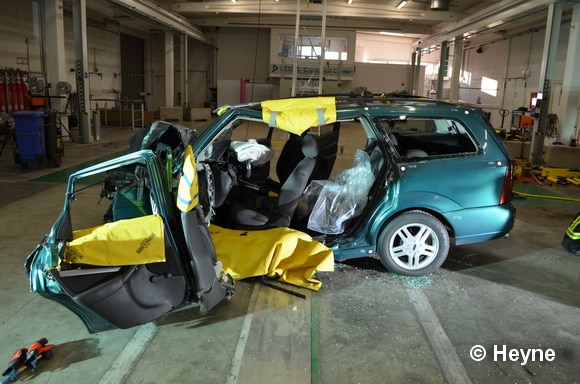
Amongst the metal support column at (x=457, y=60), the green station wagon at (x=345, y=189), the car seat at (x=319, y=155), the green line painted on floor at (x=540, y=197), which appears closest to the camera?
the green station wagon at (x=345, y=189)

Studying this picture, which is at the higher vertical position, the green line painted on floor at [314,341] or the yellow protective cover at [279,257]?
the yellow protective cover at [279,257]

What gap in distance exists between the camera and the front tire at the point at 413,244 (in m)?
3.71

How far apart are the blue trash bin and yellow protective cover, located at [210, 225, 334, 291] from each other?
240 inches

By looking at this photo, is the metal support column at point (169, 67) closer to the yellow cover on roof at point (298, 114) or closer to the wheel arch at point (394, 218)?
the yellow cover on roof at point (298, 114)

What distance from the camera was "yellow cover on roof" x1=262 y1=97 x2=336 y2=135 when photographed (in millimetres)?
3439

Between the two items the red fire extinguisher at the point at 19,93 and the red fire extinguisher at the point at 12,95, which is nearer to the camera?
the red fire extinguisher at the point at 12,95

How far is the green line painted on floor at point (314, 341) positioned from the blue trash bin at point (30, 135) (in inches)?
270

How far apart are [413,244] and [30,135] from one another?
7294 mm

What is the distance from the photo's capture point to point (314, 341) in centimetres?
284

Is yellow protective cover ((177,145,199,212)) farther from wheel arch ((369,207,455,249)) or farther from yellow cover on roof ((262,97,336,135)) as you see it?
wheel arch ((369,207,455,249))

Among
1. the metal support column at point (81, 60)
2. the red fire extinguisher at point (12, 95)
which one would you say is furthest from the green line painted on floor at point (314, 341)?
the red fire extinguisher at point (12, 95)

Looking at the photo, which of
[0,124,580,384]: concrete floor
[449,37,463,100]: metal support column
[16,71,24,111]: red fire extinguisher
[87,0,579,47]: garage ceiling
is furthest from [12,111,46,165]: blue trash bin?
[449,37,463,100]: metal support column

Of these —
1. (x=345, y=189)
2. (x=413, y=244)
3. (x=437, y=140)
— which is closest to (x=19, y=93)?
(x=345, y=189)

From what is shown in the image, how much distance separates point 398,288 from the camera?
143 inches
